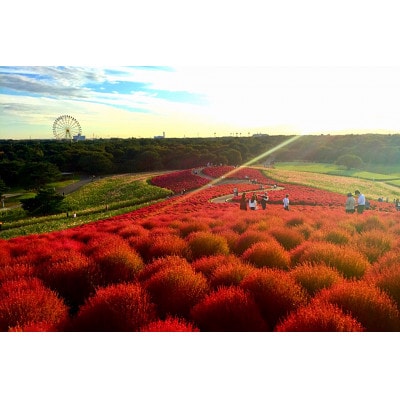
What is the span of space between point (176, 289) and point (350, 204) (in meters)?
3.84

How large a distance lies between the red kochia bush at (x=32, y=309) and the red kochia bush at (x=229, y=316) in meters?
1.46

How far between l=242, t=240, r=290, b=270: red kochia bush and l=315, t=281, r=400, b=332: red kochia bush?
949 millimetres

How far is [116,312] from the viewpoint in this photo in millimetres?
3279

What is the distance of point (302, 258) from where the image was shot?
4.38 metres

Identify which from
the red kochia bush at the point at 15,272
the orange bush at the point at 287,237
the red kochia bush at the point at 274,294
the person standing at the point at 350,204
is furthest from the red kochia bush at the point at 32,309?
the person standing at the point at 350,204

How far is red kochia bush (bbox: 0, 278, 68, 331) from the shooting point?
3.35 m

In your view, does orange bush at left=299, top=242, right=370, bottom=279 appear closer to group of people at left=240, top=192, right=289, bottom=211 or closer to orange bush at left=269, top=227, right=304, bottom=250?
orange bush at left=269, top=227, right=304, bottom=250

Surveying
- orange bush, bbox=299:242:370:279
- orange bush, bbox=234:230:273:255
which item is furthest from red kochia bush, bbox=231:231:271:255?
orange bush, bbox=299:242:370:279

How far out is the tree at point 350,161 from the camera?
629 centimetres

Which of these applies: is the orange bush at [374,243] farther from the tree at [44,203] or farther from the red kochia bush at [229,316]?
the tree at [44,203]

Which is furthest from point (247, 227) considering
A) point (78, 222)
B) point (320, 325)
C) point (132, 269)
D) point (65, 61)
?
point (65, 61)

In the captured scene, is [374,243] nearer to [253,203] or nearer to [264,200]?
[264,200]

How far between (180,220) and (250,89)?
8.58 ft

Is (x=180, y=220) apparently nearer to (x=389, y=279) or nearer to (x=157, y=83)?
(x=157, y=83)
